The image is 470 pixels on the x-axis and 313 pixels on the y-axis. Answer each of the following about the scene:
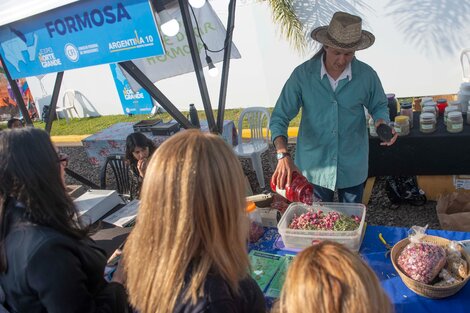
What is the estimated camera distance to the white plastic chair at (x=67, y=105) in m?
9.22

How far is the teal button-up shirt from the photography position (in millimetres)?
2287

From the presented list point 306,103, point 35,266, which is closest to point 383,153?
point 306,103

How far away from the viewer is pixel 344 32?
86.3 inches

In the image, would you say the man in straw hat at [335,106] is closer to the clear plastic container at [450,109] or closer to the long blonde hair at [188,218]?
the long blonde hair at [188,218]

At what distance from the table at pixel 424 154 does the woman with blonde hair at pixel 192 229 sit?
9.32 ft

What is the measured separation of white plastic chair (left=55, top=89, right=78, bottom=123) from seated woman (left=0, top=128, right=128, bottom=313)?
8518mm

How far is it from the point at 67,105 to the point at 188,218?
944cm

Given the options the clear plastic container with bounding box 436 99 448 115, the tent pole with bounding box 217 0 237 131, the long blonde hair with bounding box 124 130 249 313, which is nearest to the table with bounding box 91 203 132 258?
the long blonde hair with bounding box 124 130 249 313

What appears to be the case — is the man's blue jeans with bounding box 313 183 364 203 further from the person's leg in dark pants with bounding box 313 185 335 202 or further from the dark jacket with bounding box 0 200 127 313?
the dark jacket with bounding box 0 200 127 313

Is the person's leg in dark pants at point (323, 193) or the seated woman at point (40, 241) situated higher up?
the seated woman at point (40, 241)

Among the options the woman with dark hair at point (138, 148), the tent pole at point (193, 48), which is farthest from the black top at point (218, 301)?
the woman with dark hair at point (138, 148)

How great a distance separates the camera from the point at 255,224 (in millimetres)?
2057

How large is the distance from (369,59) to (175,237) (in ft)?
20.9

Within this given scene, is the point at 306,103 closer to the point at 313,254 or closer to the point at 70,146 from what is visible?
the point at 313,254
